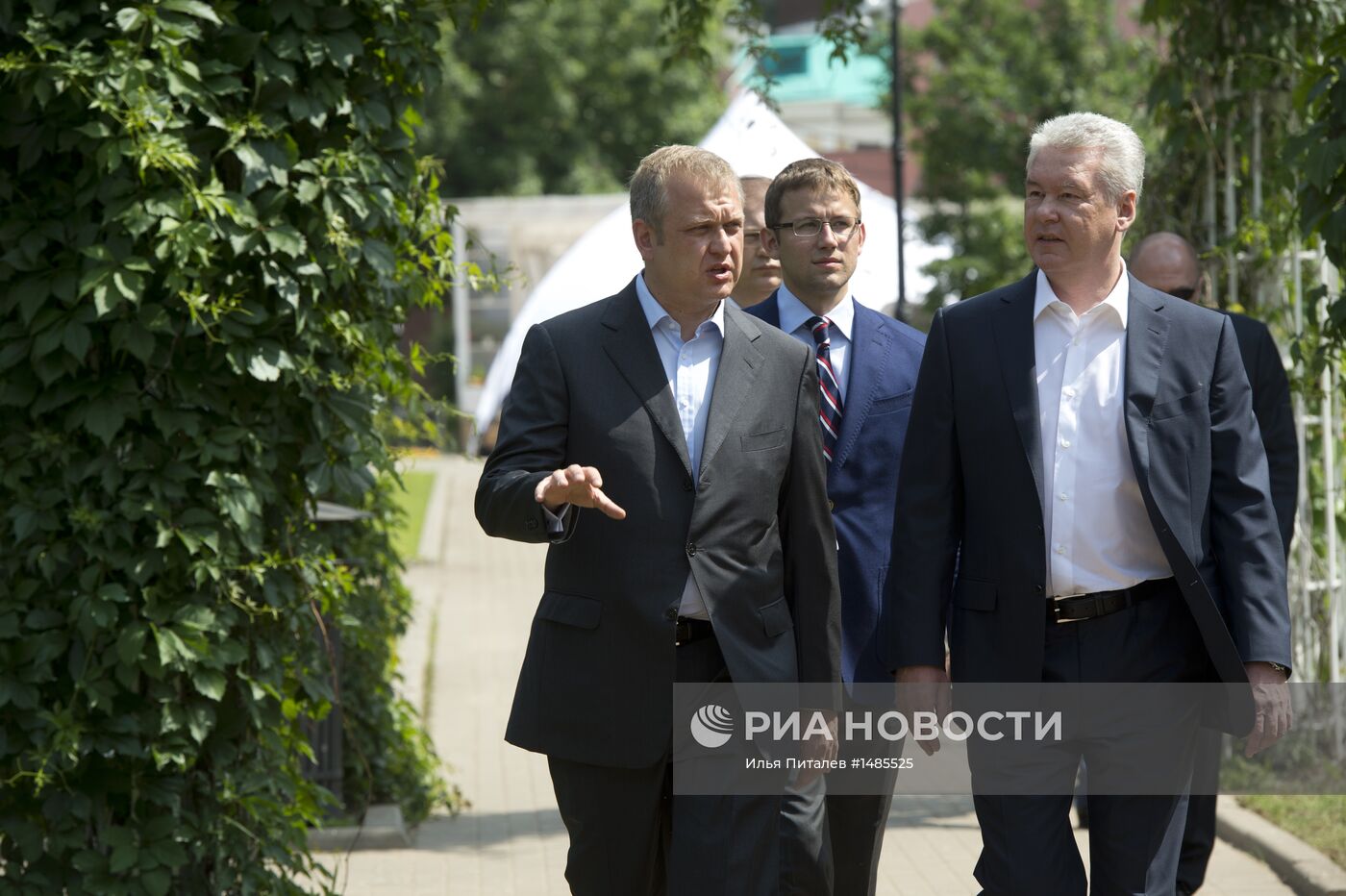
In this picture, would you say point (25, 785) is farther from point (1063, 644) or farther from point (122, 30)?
point (1063, 644)

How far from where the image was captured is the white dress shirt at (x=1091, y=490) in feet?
13.4

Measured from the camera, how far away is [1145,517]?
411cm

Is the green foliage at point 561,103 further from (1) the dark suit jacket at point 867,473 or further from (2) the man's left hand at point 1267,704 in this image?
(2) the man's left hand at point 1267,704

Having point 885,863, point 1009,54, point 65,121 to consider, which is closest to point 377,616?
point 885,863

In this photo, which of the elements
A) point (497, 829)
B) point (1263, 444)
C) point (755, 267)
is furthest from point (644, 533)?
point (497, 829)

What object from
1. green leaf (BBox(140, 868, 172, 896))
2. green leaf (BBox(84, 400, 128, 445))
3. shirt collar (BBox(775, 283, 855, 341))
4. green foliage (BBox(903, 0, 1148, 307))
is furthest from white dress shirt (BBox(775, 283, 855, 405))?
green foliage (BBox(903, 0, 1148, 307))

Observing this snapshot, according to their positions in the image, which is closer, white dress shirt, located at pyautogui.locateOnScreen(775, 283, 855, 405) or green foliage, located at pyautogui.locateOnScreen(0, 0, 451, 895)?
green foliage, located at pyautogui.locateOnScreen(0, 0, 451, 895)

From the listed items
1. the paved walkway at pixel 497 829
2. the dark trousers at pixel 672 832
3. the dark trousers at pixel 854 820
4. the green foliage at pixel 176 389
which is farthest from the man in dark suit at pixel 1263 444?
the green foliage at pixel 176 389

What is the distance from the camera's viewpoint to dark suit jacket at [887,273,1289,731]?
4.07m

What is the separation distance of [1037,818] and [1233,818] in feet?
11.4

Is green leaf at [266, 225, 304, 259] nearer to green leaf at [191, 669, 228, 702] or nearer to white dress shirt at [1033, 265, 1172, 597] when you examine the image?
green leaf at [191, 669, 228, 702]

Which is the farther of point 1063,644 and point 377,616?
point 377,616

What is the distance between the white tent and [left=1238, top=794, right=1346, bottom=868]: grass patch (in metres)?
2.94

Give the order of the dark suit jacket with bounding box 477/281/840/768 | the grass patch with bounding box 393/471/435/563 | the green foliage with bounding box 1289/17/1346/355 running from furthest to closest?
the grass patch with bounding box 393/471/435/563, the green foliage with bounding box 1289/17/1346/355, the dark suit jacket with bounding box 477/281/840/768
